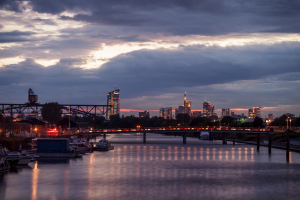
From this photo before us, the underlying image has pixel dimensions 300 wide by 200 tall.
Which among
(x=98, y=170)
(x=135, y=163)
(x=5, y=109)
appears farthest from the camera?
(x=5, y=109)

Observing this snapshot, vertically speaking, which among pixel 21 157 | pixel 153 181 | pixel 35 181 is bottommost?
pixel 153 181

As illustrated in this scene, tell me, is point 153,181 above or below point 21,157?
below

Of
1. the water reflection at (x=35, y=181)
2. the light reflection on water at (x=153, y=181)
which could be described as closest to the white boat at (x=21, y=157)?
the water reflection at (x=35, y=181)

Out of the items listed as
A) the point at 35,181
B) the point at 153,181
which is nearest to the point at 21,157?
the point at 35,181

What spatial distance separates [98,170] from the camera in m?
67.5

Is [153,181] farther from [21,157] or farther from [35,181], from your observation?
[21,157]

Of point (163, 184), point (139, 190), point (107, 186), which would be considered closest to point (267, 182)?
point (163, 184)

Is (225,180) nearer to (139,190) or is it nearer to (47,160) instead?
(139,190)

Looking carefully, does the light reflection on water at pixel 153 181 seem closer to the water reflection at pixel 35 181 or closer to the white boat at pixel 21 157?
the water reflection at pixel 35 181

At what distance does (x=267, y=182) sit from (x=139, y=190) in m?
21.8

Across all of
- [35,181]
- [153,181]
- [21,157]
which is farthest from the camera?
[21,157]

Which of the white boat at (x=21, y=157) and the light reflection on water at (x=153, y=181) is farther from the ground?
the white boat at (x=21, y=157)

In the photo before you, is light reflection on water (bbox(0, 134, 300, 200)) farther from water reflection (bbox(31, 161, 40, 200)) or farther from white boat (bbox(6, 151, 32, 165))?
white boat (bbox(6, 151, 32, 165))

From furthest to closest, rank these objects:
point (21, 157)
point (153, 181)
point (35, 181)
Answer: point (21, 157) < point (153, 181) < point (35, 181)
